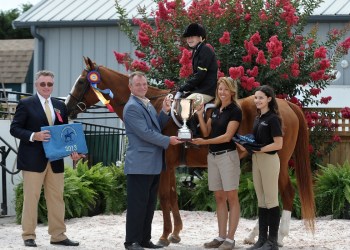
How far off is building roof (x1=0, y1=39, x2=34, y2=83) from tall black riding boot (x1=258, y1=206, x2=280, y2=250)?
21.6 metres

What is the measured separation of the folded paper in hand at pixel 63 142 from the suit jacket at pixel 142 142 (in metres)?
0.70

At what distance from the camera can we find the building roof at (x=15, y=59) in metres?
29.9

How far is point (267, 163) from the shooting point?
896 centimetres

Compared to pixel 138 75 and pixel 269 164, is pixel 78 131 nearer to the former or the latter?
pixel 138 75

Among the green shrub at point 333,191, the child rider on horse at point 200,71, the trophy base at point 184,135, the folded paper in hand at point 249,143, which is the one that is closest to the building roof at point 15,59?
the green shrub at point 333,191

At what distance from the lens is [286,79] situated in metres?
12.8

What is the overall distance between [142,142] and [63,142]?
3.07 ft

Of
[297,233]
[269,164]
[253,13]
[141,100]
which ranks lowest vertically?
[297,233]

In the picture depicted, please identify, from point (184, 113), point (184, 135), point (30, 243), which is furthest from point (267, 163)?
point (30, 243)

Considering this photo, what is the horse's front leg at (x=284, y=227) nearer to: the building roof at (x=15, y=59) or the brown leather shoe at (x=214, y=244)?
the brown leather shoe at (x=214, y=244)

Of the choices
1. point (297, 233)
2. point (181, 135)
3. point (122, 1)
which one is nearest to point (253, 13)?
point (297, 233)

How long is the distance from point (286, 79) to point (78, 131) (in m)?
4.53

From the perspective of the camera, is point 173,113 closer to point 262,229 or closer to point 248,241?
point 262,229

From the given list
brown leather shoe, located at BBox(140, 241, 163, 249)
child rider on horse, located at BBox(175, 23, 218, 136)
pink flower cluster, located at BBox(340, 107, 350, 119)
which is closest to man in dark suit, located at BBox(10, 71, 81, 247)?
brown leather shoe, located at BBox(140, 241, 163, 249)
